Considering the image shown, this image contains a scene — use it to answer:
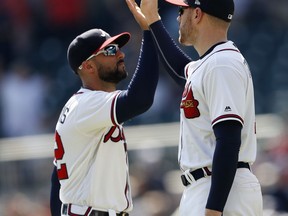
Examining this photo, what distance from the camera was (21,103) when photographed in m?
10.6

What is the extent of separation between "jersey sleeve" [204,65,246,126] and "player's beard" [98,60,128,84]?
932mm

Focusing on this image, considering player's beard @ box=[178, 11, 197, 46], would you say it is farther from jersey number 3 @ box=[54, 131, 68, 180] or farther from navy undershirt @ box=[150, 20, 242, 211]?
jersey number 3 @ box=[54, 131, 68, 180]

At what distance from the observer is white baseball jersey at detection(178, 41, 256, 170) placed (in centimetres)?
402

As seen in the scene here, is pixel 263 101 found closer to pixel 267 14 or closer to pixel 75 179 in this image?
pixel 267 14

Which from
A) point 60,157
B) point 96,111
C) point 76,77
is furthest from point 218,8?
point 76,77

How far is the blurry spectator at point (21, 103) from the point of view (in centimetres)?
1045

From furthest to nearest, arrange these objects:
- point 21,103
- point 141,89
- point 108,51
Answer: point 21,103, point 108,51, point 141,89

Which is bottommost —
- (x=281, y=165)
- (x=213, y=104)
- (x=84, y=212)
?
(x=281, y=165)

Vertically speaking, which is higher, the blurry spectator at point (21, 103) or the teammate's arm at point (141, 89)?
the teammate's arm at point (141, 89)

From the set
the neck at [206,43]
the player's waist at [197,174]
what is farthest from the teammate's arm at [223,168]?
the neck at [206,43]

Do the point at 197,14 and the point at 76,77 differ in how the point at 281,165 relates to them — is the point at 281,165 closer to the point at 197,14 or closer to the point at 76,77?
the point at 76,77

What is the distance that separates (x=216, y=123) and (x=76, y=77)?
7.19 m

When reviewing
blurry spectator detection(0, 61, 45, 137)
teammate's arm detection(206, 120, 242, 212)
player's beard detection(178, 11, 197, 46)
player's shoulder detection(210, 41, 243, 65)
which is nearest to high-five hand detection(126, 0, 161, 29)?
player's beard detection(178, 11, 197, 46)

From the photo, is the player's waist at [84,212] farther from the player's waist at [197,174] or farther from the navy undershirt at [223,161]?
the navy undershirt at [223,161]
